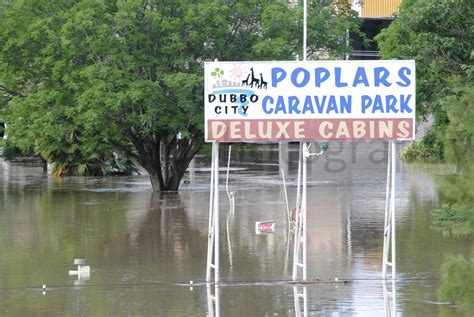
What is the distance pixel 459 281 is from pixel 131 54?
1895 centimetres

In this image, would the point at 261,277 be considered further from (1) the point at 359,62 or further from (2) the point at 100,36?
(2) the point at 100,36

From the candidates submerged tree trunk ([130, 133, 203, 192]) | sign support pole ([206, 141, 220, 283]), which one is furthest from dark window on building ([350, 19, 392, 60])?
sign support pole ([206, 141, 220, 283])

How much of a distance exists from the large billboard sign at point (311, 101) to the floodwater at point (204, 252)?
2065mm

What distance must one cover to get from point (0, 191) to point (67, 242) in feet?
39.6

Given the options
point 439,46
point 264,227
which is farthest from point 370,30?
point 264,227

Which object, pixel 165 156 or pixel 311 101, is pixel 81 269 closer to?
pixel 311 101

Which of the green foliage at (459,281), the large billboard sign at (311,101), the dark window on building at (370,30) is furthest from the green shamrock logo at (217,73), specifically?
the dark window on building at (370,30)

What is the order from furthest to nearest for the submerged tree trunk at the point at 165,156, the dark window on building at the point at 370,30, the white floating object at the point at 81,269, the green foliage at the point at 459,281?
the dark window on building at the point at 370,30 → the submerged tree trunk at the point at 165,156 → the white floating object at the point at 81,269 → the green foliage at the point at 459,281

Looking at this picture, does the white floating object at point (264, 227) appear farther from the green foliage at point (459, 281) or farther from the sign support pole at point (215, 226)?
the green foliage at point (459, 281)

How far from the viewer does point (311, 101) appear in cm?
1362

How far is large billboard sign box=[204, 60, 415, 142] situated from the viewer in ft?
44.7

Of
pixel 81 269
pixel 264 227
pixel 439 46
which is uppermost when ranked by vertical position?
pixel 439 46

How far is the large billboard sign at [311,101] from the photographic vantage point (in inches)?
536

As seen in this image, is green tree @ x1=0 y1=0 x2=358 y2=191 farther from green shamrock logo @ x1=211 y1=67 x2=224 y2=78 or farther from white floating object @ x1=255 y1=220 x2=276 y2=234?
green shamrock logo @ x1=211 y1=67 x2=224 y2=78
